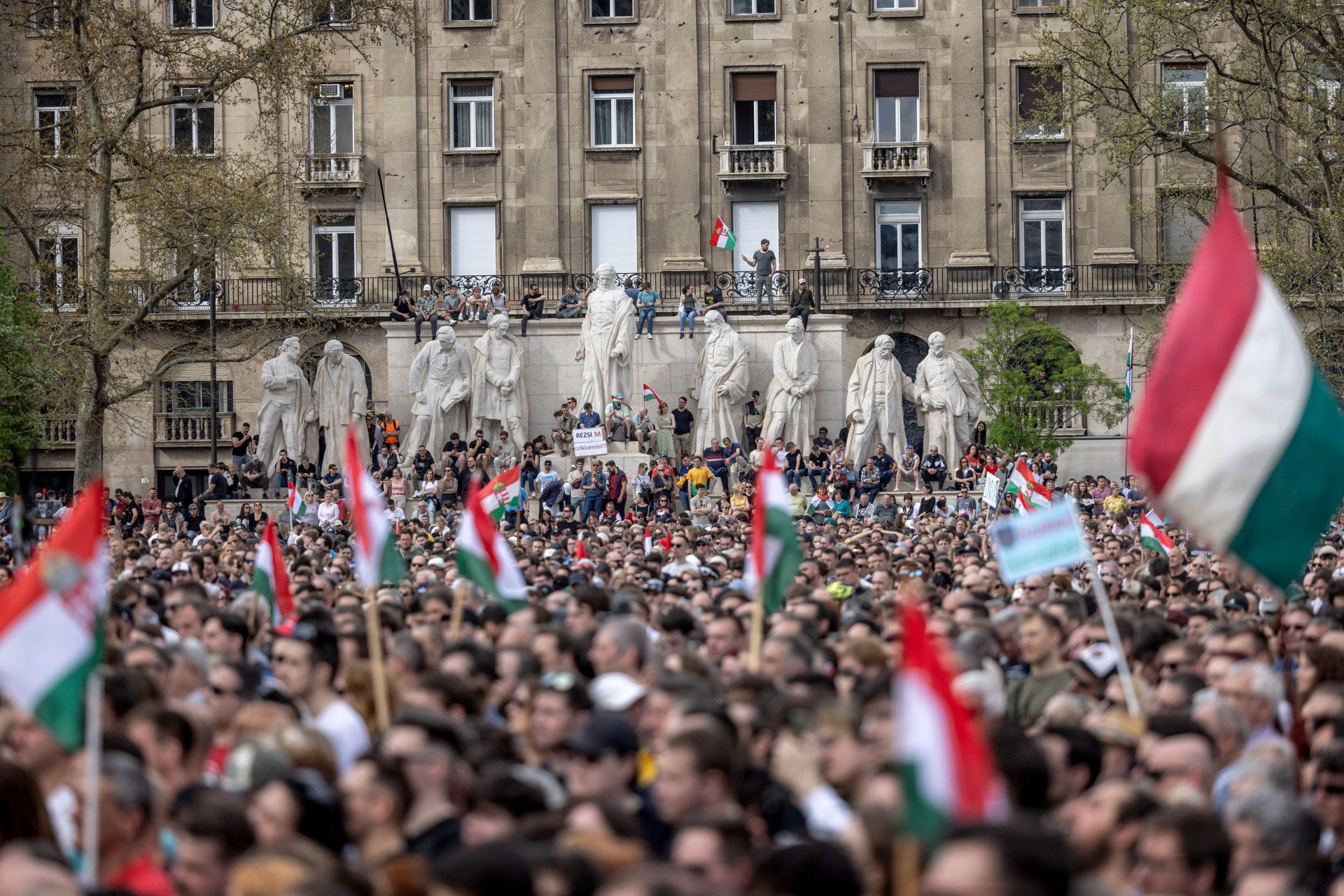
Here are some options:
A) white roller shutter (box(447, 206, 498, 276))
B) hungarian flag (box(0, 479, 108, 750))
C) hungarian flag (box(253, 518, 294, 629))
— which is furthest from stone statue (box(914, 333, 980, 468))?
hungarian flag (box(0, 479, 108, 750))

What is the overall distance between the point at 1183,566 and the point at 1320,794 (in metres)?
13.5

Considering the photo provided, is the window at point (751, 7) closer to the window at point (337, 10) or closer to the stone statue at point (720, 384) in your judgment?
the stone statue at point (720, 384)

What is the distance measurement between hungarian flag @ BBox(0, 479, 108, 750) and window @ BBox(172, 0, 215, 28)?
44.0 meters

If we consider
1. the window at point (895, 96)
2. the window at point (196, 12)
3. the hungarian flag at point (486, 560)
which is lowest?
the hungarian flag at point (486, 560)

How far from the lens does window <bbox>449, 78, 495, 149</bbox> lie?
49594mm

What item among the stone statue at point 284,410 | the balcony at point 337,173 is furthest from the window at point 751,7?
the stone statue at point 284,410

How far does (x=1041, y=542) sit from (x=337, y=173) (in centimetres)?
4080

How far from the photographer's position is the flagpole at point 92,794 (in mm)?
5945

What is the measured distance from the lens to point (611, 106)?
Answer: 163 feet

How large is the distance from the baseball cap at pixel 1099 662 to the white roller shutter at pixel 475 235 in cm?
4011

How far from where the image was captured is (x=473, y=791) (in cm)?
670

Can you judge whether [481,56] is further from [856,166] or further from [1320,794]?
[1320,794]

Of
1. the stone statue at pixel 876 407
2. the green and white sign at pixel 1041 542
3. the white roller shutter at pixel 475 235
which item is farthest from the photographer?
the white roller shutter at pixel 475 235

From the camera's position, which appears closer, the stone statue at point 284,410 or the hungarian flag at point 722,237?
the stone statue at point 284,410
